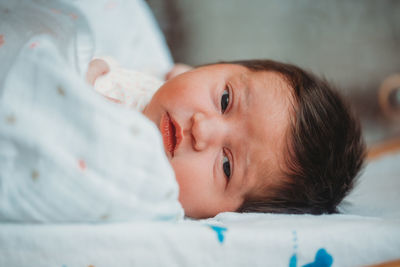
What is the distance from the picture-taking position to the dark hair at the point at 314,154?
2.54ft

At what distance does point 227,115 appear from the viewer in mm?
771

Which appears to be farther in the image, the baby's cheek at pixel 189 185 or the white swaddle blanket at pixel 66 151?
the baby's cheek at pixel 189 185

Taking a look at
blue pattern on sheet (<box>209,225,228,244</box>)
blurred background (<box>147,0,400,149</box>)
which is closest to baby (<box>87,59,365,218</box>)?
blue pattern on sheet (<box>209,225,228,244</box>)

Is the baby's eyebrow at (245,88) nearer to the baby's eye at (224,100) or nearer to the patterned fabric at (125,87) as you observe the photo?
the baby's eye at (224,100)

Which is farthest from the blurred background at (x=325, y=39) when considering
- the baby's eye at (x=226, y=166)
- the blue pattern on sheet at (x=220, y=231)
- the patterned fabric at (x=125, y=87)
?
the blue pattern on sheet at (x=220, y=231)

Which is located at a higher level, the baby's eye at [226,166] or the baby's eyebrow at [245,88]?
the baby's eyebrow at [245,88]


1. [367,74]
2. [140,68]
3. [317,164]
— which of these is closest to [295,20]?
[367,74]

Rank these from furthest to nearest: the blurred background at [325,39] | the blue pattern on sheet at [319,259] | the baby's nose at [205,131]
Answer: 1. the blurred background at [325,39]
2. the baby's nose at [205,131]
3. the blue pattern on sheet at [319,259]

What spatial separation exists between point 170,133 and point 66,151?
0.30 meters

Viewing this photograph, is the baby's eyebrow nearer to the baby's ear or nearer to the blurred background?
the baby's ear

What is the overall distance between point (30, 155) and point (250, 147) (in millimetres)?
441

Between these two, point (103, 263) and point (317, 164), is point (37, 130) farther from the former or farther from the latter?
point (317, 164)

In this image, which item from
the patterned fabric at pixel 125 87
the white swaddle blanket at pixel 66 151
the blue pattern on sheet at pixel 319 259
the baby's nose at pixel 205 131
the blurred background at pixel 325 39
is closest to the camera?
the white swaddle blanket at pixel 66 151

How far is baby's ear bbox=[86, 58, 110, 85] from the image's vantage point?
0.80 m
